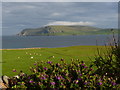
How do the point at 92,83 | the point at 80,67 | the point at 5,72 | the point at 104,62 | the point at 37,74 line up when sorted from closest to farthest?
the point at 92,83
the point at 37,74
the point at 80,67
the point at 104,62
the point at 5,72

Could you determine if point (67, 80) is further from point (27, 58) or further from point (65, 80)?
point (27, 58)

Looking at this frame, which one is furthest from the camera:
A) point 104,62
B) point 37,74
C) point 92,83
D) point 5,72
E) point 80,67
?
point 5,72

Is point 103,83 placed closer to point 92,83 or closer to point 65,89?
point 92,83

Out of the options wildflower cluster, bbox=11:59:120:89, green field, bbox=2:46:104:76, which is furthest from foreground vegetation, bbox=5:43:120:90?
green field, bbox=2:46:104:76

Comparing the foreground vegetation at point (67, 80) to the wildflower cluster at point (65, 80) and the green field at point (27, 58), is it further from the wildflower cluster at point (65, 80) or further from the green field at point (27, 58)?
the green field at point (27, 58)

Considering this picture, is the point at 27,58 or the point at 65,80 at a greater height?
the point at 65,80

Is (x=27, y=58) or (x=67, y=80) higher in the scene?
(x=67, y=80)

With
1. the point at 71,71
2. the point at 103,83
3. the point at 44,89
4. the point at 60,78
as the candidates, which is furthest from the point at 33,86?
the point at 103,83

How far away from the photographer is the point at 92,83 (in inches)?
260

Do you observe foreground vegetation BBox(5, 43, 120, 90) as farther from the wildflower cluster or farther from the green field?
the green field

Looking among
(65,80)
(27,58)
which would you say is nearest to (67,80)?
(65,80)

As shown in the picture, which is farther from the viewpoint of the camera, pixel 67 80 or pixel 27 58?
pixel 27 58

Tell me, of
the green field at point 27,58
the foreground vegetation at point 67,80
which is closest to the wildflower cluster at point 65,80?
the foreground vegetation at point 67,80

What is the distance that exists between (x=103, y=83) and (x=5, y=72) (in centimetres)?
544
